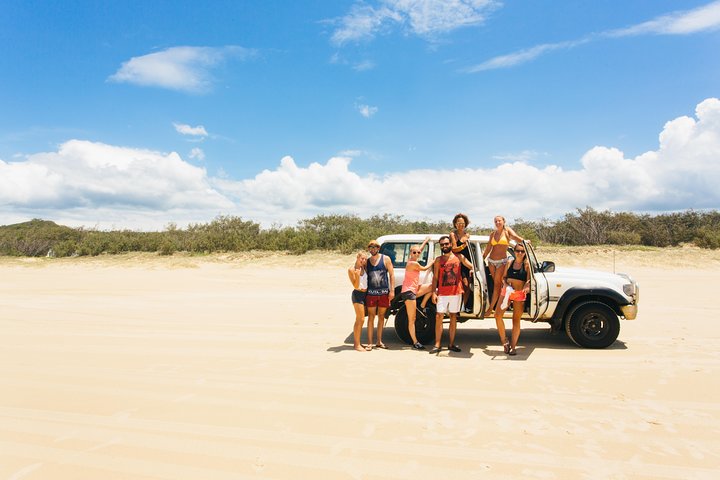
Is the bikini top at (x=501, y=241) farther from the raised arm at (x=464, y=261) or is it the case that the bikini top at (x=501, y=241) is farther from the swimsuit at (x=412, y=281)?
the swimsuit at (x=412, y=281)

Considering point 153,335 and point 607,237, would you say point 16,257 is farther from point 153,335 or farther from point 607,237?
point 607,237

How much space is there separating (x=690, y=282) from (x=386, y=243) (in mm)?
14750

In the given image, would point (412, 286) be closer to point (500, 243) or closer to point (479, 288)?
point (479, 288)

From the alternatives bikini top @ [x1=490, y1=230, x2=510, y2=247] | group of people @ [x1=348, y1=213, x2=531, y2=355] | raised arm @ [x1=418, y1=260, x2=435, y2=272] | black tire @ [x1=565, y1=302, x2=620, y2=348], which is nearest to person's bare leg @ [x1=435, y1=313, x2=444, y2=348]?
group of people @ [x1=348, y1=213, x2=531, y2=355]

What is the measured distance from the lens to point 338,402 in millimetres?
5141

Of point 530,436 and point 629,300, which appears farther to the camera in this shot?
point 629,300

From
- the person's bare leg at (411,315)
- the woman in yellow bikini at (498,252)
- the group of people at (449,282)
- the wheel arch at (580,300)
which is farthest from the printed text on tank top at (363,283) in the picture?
the wheel arch at (580,300)

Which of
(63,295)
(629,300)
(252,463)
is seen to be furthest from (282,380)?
(63,295)

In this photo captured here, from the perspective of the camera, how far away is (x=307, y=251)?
87.1 ft

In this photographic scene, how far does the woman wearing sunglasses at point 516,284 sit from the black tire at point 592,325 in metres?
1.00

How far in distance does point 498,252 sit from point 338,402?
3.74 m

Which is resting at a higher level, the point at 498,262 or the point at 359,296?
the point at 498,262

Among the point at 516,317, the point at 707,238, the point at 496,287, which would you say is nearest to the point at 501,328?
the point at 516,317

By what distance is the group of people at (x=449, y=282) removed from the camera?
289 inches
